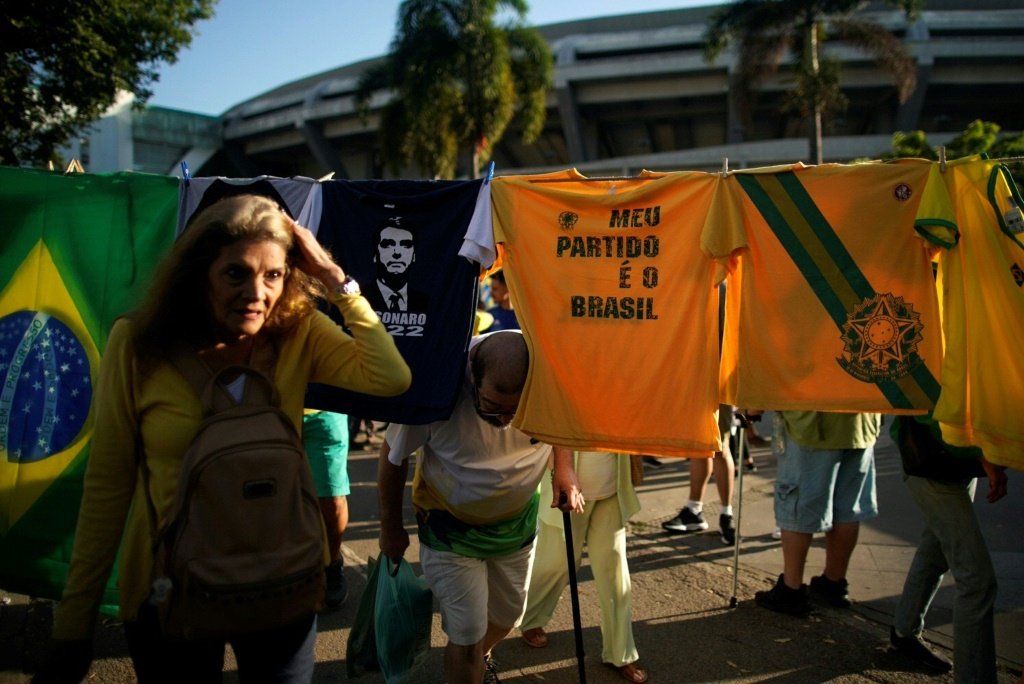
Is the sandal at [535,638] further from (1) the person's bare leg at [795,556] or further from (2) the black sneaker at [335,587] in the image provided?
(1) the person's bare leg at [795,556]

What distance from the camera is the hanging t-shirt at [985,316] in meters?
2.96

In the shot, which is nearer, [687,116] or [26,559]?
[26,559]

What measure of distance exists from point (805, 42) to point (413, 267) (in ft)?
63.1

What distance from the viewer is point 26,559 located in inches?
141

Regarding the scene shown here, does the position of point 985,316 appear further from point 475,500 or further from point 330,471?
point 330,471

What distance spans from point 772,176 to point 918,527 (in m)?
4.22

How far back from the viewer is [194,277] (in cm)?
204

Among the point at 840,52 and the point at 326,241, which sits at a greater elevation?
the point at 840,52

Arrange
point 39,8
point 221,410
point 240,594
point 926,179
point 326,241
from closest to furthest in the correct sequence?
1. point 240,594
2. point 221,410
3. point 926,179
4. point 326,241
5. point 39,8

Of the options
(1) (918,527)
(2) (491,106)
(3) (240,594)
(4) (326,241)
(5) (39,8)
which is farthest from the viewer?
(2) (491,106)

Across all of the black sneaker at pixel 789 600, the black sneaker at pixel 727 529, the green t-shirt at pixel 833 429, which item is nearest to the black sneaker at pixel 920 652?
the black sneaker at pixel 789 600

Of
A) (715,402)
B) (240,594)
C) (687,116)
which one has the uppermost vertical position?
(687,116)

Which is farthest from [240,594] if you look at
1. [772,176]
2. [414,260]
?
[772,176]

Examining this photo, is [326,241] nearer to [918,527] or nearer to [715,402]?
[715,402]
